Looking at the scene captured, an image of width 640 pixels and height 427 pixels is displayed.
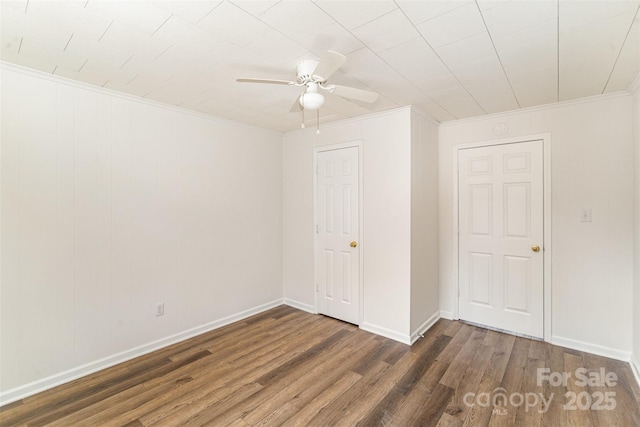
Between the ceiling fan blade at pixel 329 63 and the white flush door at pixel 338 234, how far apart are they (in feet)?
5.28

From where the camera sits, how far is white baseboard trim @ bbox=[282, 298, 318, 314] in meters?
3.87

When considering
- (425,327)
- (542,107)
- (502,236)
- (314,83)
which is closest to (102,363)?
(314,83)

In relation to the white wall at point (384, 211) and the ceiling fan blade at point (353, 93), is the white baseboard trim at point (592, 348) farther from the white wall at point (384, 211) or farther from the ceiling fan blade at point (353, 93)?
the ceiling fan blade at point (353, 93)

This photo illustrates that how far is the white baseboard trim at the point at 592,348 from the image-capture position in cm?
263

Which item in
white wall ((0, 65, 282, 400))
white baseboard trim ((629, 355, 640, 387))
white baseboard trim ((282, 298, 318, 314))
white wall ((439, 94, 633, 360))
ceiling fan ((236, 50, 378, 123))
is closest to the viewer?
ceiling fan ((236, 50, 378, 123))

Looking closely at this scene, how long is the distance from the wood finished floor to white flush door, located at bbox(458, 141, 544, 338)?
0.33 meters

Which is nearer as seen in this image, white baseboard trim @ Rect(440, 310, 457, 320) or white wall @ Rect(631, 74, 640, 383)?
white wall @ Rect(631, 74, 640, 383)

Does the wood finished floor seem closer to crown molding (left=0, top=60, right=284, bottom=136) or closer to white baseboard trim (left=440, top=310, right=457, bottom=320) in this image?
white baseboard trim (left=440, top=310, right=457, bottom=320)

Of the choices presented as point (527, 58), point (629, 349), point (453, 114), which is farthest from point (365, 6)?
point (629, 349)

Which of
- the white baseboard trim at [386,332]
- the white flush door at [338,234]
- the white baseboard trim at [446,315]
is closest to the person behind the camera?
the white baseboard trim at [386,332]

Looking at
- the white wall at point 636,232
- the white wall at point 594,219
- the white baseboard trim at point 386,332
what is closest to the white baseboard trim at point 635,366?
the white wall at point 636,232

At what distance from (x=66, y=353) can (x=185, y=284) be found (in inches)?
41.1

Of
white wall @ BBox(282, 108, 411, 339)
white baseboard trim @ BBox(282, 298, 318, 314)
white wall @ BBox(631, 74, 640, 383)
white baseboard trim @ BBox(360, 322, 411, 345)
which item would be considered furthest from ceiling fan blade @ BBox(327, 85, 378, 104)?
white baseboard trim @ BBox(282, 298, 318, 314)

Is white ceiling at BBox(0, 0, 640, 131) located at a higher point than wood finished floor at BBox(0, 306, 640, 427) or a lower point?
higher
